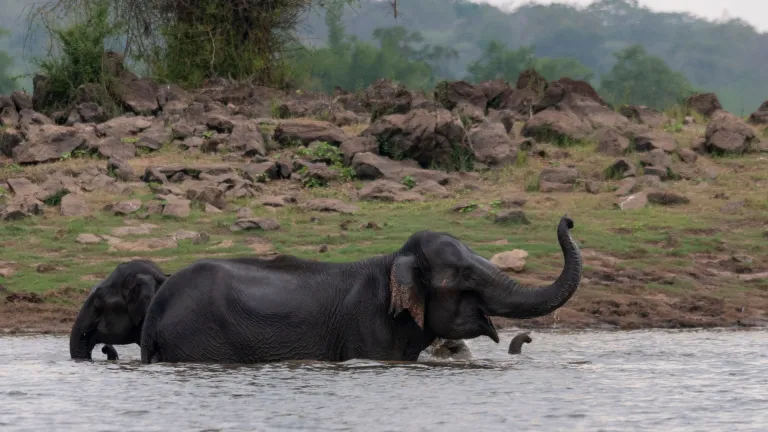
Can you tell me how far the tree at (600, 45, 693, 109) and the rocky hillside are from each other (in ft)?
129

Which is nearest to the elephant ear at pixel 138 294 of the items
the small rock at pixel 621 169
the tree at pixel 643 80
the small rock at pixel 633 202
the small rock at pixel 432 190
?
the small rock at pixel 432 190

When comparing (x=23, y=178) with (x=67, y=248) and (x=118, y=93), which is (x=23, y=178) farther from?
(x=118, y=93)

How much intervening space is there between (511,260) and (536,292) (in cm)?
568

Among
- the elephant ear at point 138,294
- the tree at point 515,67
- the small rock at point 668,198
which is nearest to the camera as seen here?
the elephant ear at point 138,294

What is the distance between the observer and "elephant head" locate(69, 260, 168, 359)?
10.3 meters

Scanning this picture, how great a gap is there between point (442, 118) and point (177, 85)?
282 inches

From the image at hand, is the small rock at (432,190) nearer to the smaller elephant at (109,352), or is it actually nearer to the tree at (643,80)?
the smaller elephant at (109,352)

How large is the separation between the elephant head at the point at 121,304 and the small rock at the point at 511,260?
5.51 metres

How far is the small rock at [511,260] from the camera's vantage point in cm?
1509

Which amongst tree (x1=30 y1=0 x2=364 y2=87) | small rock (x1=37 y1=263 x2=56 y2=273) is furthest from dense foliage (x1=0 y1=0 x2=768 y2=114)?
small rock (x1=37 y1=263 x2=56 y2=273)

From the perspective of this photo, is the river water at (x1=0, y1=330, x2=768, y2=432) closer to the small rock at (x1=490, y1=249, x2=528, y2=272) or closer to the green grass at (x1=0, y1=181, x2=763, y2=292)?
the small rock at (x1=490, y1=249, x2=528, y2=272)

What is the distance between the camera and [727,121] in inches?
870

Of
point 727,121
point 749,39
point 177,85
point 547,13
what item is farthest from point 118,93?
point 547,13

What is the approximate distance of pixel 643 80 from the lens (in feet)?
223
